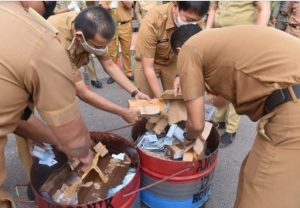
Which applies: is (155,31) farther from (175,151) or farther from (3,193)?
(3,193)

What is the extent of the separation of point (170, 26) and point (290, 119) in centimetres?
136

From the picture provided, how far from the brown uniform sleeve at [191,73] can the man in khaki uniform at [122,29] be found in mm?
3084

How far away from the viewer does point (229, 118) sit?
3.30 m

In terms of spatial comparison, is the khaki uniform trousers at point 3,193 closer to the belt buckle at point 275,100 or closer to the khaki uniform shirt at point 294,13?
the belt buckle at point 275,100

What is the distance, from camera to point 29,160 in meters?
2.47

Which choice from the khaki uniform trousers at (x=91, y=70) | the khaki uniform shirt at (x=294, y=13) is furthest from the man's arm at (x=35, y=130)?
the khaki uniform shirt at (x=294, y=13)

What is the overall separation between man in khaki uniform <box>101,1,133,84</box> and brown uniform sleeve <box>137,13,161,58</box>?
2.05 metres

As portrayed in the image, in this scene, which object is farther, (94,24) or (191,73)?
(94,24)

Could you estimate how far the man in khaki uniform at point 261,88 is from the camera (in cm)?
144

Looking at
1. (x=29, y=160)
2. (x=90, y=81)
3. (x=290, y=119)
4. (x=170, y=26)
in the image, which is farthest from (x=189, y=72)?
(x=90, y=81)

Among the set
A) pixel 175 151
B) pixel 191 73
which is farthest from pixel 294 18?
pixel 191 73

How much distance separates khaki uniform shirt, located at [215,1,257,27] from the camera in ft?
10.2

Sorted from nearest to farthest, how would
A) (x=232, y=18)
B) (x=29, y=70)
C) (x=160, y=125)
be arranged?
(x=29, y=70) < (x=160, y=125) < (x=232, y=18)

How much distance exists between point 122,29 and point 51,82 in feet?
12.5
